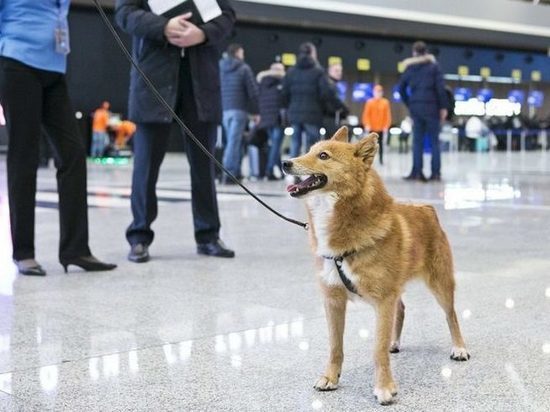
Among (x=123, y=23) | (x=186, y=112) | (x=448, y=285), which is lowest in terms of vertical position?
(x=448, y=285)

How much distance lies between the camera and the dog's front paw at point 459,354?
283 cm

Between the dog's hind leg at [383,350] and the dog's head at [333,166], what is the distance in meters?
0.35

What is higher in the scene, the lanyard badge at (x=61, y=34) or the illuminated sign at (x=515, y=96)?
the lanyard badge at (x=61, y=34)

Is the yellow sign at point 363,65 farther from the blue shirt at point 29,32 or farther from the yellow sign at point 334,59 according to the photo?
the blue shirt at point 29,32

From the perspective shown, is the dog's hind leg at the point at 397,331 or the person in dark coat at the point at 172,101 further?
the person in dark coat at the point at 172,101

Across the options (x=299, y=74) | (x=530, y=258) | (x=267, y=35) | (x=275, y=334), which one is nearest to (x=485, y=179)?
(x=299, y=74)

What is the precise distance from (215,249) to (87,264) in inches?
33.5

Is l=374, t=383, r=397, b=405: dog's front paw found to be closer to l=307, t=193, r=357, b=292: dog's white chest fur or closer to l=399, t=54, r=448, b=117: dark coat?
l=307, t=193, r=357, b=292: dog's white chest fur

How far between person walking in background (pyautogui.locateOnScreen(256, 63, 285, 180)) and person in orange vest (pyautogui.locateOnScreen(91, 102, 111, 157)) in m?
10.8

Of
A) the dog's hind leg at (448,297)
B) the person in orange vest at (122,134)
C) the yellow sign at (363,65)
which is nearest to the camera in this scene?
the dog's hind leg at (448,297)

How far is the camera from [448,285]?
2805 millimetres

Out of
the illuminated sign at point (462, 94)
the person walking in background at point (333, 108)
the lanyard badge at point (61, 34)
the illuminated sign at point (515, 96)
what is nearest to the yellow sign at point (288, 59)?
the illuminated sign at point (462, 94)

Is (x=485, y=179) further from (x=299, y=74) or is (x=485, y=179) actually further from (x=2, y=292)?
(x=2, y=292)

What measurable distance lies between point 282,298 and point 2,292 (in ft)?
4.38
